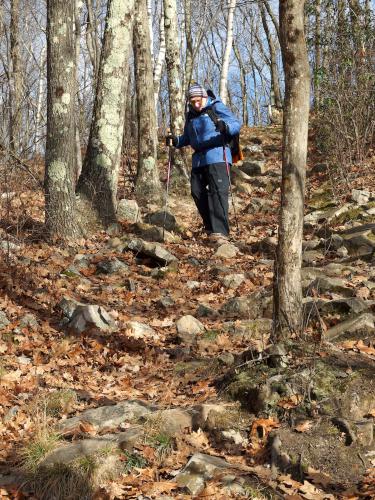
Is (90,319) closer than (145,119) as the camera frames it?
Yes

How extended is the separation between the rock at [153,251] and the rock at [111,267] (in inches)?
17.1

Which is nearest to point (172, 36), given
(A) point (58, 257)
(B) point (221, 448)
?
(A) point (58, 257)

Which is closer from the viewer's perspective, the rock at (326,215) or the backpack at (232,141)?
the backpack at (232,141)

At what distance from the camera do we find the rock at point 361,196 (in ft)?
31.8

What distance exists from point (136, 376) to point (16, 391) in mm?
1032

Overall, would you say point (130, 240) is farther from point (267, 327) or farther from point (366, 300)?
point (366, 300)

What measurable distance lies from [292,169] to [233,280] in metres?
2.93

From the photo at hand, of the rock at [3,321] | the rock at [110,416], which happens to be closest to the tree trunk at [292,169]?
the rock at [110,416]

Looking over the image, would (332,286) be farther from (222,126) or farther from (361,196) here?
(361,196)

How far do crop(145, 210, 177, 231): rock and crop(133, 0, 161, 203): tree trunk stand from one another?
117 cm

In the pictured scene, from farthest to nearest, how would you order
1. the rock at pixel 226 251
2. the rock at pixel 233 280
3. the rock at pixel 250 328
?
the rock at pixel 226 251 → the rock at pixel 233 280 → the rock at pixel 250 328

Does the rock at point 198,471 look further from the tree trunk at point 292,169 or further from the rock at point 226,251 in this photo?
the rock at point 226,251

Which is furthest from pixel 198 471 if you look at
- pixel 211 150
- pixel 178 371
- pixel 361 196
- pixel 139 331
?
pixel 361 196

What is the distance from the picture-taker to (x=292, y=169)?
4.16 m
